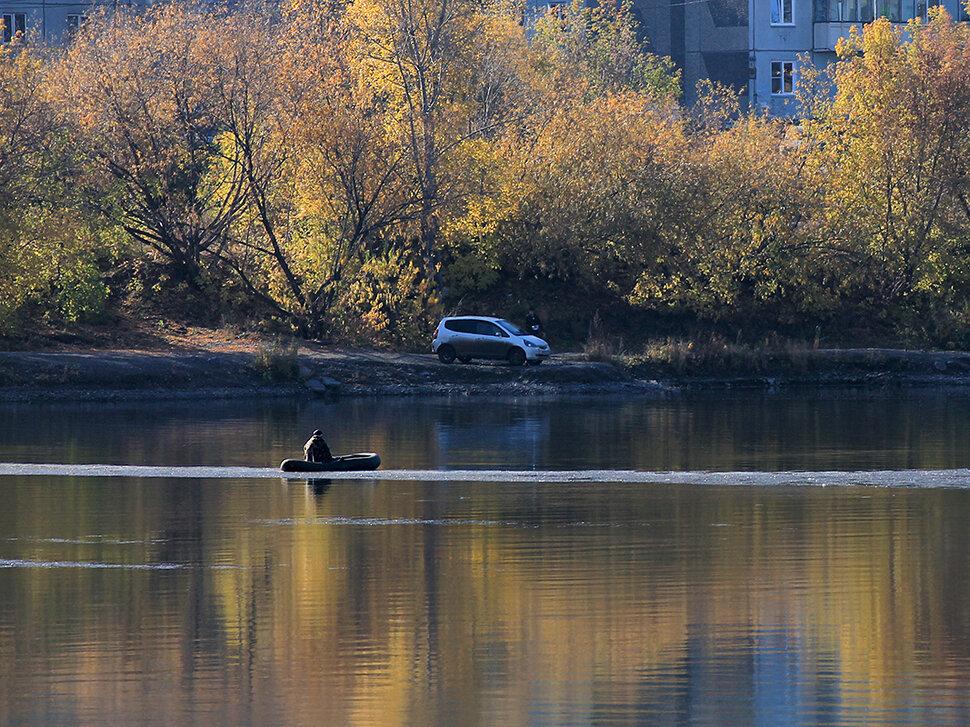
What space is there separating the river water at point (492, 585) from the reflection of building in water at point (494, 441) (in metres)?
0.22

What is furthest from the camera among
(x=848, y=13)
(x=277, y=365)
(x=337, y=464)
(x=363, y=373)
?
(x=848, y=13)

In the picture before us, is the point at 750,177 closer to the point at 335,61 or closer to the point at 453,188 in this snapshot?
the point at 453,188

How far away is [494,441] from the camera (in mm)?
36719

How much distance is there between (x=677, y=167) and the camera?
2406 inches

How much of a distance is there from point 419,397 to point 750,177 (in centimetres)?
1841

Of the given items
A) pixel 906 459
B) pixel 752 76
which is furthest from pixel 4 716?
pixel 752 76

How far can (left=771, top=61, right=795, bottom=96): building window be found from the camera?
9225cm

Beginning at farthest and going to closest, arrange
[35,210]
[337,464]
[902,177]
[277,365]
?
[902,177] < [35,210] < [277,365] < [337,464]

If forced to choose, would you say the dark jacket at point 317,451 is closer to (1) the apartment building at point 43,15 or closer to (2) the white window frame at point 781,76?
(1) the apartment building at point 43,15

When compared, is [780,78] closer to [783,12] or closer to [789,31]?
[789,31]

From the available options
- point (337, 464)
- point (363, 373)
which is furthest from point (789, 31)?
point (337, 464)

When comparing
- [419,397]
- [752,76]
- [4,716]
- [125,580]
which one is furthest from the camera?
[752,76]

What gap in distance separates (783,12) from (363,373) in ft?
163

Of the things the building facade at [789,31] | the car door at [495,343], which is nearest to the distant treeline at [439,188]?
the car door at [495,343]
